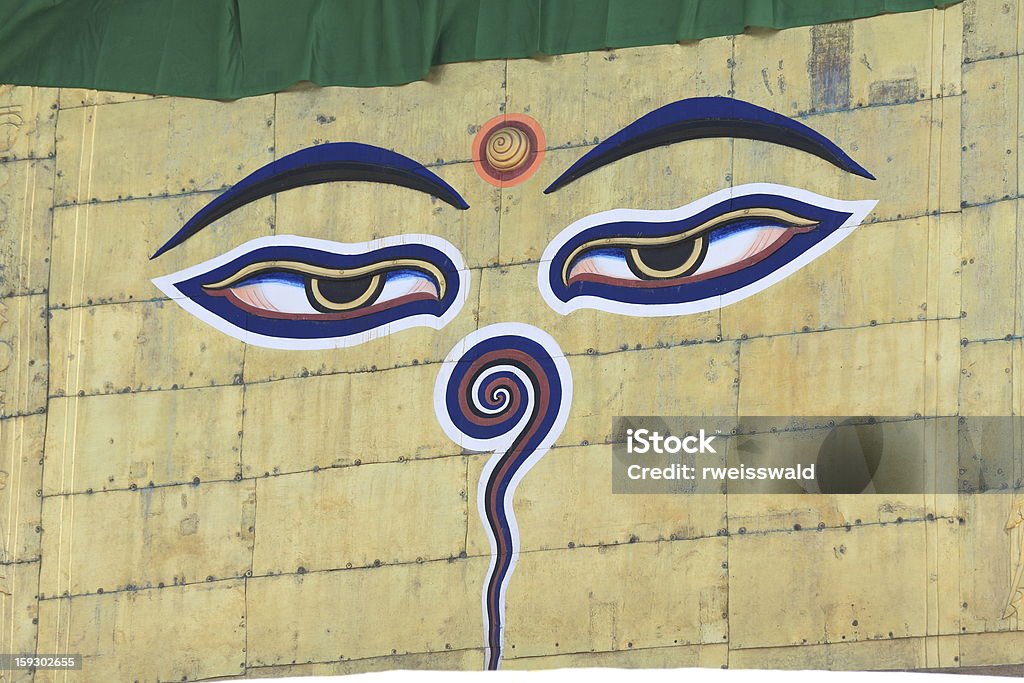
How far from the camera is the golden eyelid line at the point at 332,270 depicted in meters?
10.4

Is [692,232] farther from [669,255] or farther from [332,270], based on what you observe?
[332,270]

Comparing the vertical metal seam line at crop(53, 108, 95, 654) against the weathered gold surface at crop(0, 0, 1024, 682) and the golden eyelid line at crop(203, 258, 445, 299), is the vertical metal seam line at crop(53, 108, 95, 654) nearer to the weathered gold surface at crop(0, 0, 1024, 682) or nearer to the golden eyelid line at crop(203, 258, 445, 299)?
the weathered gold surface at crop(0, 0, 1024, 682)

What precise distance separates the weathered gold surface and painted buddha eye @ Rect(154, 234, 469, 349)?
12cm

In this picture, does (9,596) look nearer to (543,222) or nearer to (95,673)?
(95,673)

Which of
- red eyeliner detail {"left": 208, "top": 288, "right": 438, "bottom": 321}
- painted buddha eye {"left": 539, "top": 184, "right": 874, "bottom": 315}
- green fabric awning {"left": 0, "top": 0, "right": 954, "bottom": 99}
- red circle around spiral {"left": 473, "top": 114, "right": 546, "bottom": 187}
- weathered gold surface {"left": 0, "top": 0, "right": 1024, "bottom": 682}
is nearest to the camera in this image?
weathered gold surface {"left": 0, "top": 0, "right": 1024, "bottom": 682}

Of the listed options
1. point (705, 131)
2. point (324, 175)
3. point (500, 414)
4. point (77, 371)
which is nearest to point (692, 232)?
point (705, 131)

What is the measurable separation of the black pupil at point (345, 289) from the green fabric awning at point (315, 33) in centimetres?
142

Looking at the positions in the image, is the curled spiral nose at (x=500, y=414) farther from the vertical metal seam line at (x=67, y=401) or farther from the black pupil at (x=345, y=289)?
the vertical metal seam line at (x=67, y=401)

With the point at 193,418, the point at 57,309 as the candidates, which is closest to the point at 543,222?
the point at 193,418

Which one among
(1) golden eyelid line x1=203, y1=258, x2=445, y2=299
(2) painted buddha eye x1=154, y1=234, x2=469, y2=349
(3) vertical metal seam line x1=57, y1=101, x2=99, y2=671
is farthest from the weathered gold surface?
(1) golden eyelid line x1=203, y1=258, x2=445, y2=299

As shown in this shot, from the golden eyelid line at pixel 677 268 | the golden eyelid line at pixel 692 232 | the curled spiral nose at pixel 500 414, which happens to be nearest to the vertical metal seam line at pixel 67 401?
the curled spiral nose at pixel 500 414

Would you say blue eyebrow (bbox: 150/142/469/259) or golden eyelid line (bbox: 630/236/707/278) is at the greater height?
blue eyebrow (bbox: 150/142/469/259)

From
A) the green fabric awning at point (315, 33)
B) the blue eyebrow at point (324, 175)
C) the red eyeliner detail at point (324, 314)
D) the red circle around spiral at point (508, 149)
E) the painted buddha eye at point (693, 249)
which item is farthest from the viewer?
the blue eyebrow at point (324, 175)

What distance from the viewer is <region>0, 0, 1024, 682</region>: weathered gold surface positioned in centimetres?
925
